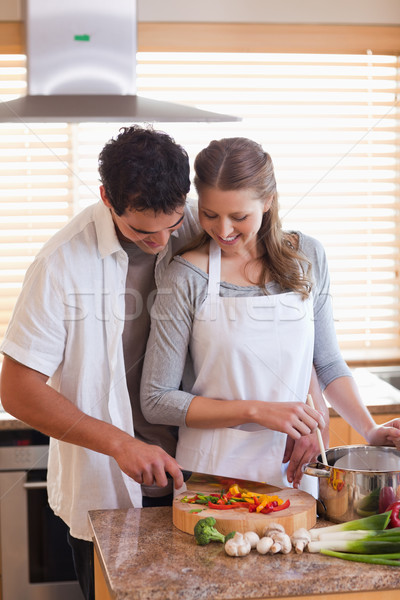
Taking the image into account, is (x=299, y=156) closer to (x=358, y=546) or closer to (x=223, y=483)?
(x=223, y=483)

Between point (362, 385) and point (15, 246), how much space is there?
50.8 inches

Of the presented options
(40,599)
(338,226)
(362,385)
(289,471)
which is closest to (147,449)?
(289,471)

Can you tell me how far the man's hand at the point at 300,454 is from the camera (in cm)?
138

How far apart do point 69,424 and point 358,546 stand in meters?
0.55

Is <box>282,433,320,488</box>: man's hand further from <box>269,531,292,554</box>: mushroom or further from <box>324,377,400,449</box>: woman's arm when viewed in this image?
<box>269,531,292,554</box>: mushroom

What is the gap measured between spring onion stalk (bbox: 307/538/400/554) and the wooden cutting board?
5 centimetres

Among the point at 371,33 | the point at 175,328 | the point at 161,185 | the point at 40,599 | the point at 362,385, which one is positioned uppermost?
the point at 371,33

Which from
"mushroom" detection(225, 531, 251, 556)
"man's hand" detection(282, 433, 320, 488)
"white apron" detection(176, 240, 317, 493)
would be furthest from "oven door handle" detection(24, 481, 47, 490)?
"mushroom" detection(225, 531, 251, 556)

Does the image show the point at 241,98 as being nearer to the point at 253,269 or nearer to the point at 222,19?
the point at 222,19

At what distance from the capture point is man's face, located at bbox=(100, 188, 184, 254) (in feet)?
4.11

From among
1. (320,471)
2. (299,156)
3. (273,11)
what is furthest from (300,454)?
(273,11)

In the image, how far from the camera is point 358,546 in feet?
3.42

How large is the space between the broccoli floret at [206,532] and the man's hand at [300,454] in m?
0.35

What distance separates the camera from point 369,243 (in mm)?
2689
